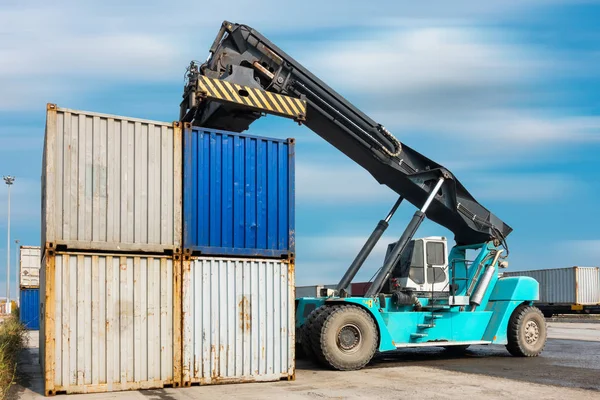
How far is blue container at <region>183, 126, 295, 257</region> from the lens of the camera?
11852 millimetres

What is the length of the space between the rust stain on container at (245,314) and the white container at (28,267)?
2532 centimetres

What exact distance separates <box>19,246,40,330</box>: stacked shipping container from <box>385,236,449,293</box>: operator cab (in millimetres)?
22587

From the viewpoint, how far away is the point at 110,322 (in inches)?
432

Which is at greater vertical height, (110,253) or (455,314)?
(110,253)

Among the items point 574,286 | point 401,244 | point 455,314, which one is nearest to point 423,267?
point 401,244

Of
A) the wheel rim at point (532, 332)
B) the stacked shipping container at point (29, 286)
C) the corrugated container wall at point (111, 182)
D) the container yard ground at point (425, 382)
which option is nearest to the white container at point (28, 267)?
the stacked shipping container at point (29, 286)

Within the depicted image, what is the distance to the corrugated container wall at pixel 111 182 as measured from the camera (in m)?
10.9

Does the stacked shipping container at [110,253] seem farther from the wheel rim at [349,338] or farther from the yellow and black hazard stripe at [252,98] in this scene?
the wheel rim at [349,338]

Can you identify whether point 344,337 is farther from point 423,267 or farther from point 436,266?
point 436,266

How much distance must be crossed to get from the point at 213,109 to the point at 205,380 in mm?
5497

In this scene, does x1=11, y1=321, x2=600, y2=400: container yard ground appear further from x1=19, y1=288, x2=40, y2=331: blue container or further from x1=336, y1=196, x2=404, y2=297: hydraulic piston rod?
x1=19, y1=288, x2=40, y2=331: blue container

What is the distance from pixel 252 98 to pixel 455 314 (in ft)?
23.6

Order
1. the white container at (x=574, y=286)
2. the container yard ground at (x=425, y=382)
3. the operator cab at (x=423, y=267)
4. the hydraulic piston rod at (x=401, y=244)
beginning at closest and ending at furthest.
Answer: the container yard ground at (x=425, y=382)
the hydraulic piston rod at (x=401, y=244)
the operator cab at (x=423, y=267)
the white container at (x=574, y=286)

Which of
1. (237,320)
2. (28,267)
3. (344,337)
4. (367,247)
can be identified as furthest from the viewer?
(28,267)
